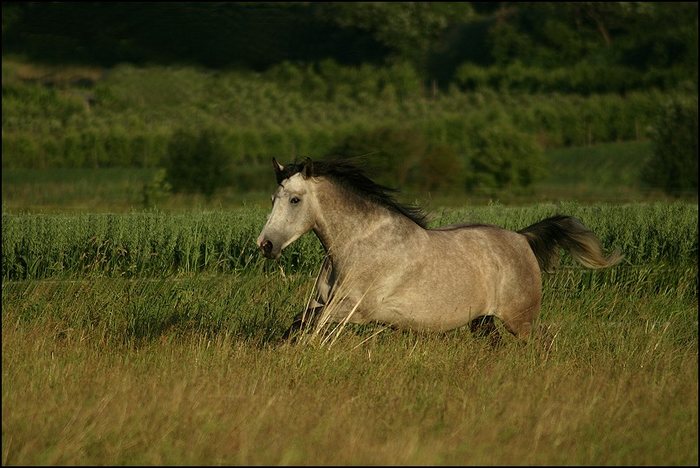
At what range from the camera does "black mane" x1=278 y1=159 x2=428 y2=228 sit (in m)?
8.20

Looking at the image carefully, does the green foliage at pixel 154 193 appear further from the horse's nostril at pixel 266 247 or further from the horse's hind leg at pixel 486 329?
the horse's nostril at pixel 266 247

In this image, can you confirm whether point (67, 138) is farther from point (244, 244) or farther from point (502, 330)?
point (502, 330)

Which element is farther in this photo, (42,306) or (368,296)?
(42,306)

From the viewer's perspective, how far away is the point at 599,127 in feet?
135

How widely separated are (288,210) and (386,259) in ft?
2.75

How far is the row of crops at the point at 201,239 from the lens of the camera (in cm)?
1338

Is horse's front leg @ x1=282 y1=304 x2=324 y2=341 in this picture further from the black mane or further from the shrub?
the shrub

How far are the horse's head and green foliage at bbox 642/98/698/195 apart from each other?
81.9ft

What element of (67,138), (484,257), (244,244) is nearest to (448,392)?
(484,257)

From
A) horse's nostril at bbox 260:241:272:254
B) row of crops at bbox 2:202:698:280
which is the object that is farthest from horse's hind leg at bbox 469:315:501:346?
row of crops at bbox 2:202:698:280

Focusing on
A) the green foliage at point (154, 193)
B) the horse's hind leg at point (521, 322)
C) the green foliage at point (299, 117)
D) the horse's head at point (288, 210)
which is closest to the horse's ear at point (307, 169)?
the horse's head at point (288, 210)

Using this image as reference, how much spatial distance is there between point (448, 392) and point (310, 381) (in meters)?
0.92

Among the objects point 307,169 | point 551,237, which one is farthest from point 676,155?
point 307,169

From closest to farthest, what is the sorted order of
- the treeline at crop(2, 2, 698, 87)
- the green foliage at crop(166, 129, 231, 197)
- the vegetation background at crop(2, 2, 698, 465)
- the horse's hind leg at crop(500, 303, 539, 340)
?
1. the vegetation background at crop(2, 2, 698, 465)
2. the horse's hind leg at crop(500, 303, 539, 340)
3. the green foliage at crop(166, 129, 231, 197)
4. the treeline at crop(2, 2, 698, 87)
